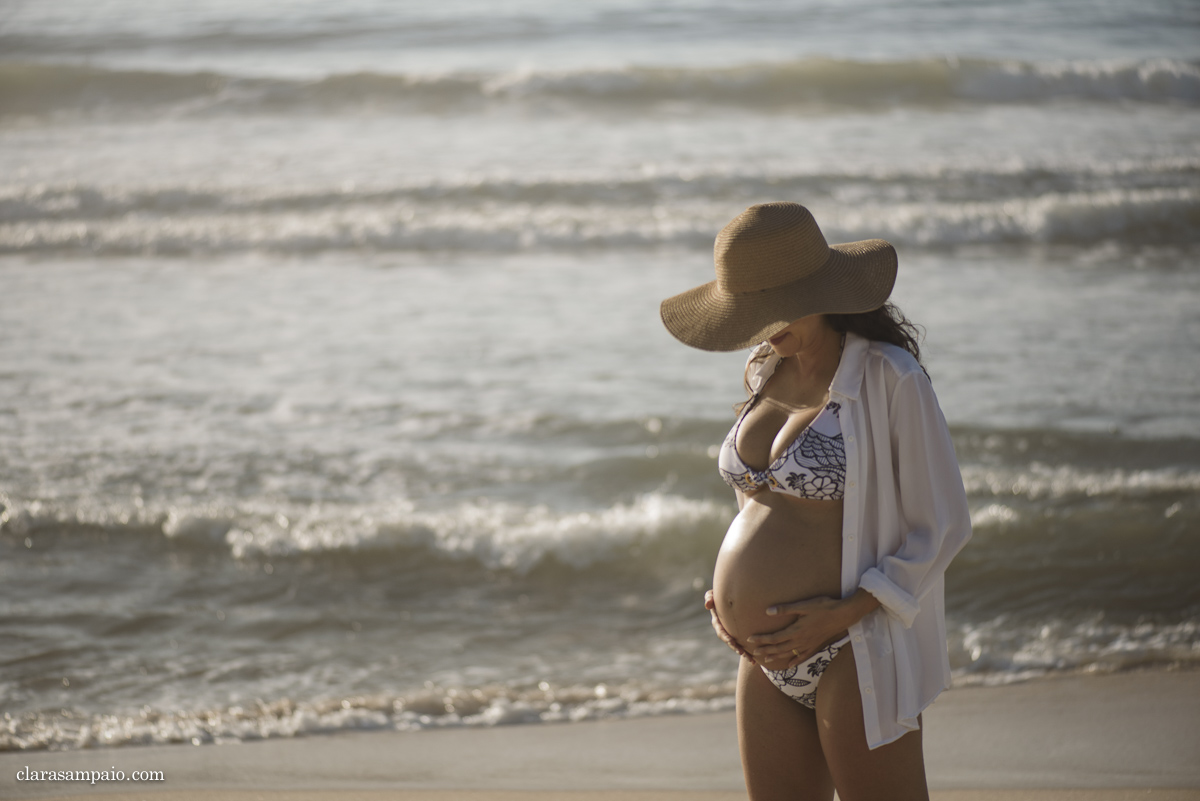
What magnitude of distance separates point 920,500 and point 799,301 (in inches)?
20.6

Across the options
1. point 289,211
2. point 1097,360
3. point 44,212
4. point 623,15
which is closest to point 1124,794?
point 1097,360

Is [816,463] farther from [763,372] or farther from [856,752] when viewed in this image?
[856,752]

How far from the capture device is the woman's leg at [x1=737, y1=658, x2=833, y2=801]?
251 centimetres

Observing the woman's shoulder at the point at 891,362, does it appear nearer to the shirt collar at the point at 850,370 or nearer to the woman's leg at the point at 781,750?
the shirt collar at the point at 850,370

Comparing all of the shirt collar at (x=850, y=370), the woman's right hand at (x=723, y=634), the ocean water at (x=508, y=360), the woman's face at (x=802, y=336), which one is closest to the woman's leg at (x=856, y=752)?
the woman's right hand at (x=723, y=634)

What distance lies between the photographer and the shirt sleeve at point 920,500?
7.56 ft

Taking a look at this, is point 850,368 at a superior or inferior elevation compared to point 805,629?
superior

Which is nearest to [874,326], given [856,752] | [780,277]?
[780,277]

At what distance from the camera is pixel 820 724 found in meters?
2.42

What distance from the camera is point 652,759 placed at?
3828 mm

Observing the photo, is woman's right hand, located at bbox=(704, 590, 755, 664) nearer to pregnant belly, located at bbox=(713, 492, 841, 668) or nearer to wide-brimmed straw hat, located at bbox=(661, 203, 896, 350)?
pregnant belly, located at bbox=(713, 492, 841, 668)

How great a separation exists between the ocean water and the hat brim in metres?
2.29

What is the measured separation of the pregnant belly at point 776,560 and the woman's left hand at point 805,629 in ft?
0.08

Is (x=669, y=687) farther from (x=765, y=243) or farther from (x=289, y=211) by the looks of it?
(x=289, y=211)
